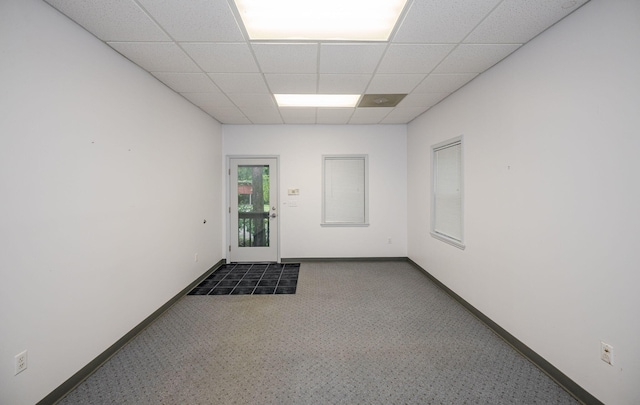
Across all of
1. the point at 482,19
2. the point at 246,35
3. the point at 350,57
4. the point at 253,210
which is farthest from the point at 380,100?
the point at 253,210

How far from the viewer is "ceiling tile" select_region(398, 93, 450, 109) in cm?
336

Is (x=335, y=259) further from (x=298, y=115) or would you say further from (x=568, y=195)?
(x=568, y=195)

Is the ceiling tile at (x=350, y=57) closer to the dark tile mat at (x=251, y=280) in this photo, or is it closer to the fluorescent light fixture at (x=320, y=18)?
the fluorescent light fixture at (x=320, y=18)

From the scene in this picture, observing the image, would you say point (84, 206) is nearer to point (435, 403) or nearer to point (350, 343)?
point (350, 343)

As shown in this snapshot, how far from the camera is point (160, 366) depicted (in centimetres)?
207

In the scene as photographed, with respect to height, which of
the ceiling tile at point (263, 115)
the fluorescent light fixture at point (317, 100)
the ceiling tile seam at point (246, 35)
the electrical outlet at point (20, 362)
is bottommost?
the electrical outlet at point (20, 362)

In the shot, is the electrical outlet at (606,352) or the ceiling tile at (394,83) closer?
the electrical outlet at (606,352)

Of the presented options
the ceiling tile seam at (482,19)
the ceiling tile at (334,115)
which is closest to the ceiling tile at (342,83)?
the ceiling tile at (334,115)

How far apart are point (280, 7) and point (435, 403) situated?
2.97 m

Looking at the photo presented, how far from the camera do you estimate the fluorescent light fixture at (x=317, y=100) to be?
138 inches

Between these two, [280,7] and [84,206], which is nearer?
[280,7]

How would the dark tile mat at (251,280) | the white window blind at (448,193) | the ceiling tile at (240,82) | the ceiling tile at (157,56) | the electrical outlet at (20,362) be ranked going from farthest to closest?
the dark tile mat at (251,280), the white window blind at (448,193), the ceiling tile at (240,82), the ceiling tile at (157,56), the electrical outlet at (20,362)

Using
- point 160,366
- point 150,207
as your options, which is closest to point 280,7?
point 150,207

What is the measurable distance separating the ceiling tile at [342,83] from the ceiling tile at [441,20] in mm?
771
